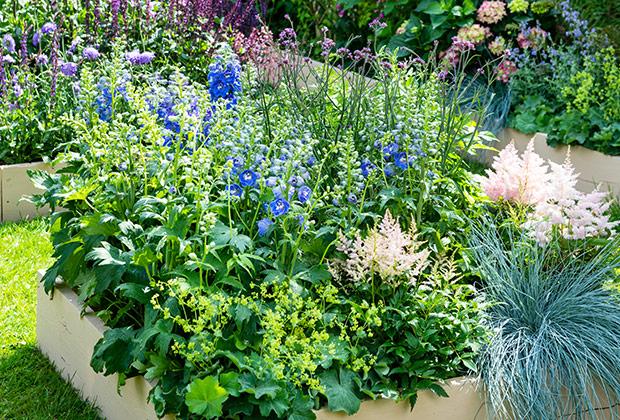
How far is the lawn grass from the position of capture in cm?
350

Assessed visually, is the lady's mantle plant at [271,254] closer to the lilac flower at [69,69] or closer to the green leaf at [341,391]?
the green leaf at [341,391]

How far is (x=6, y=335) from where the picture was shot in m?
4.01

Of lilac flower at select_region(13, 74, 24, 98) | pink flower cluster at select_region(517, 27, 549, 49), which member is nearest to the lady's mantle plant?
lilac flower at select_region(13, 74, 24, 98)

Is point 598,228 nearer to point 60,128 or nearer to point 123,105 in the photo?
point 123,105

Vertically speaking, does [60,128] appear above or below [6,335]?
above

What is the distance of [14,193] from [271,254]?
2422 millimetres

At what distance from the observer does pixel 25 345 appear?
3986mm

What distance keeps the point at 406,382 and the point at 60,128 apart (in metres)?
2.99

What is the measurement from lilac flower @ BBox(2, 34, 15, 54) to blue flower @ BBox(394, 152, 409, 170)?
9.60 feet

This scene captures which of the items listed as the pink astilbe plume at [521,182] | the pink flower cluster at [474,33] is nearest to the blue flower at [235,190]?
the pink astilbe plume at [521,182]

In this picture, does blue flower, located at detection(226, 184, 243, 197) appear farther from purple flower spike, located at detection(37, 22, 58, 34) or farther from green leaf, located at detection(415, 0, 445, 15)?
green leaf, located at detection(415, 0, 445, 15)

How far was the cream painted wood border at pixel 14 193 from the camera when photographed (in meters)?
5.18

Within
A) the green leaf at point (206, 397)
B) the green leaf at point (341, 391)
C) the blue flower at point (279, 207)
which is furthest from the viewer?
the blue flower at point (279, 207)

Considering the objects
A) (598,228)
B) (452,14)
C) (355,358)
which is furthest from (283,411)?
(452,14)
